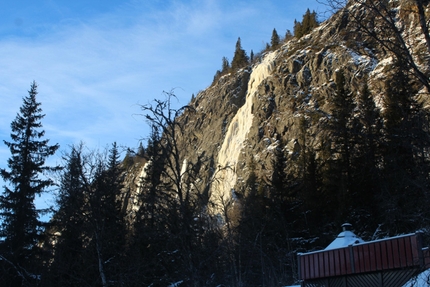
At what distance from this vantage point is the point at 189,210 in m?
16.9

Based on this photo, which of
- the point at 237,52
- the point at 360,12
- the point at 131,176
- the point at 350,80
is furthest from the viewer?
the point at 237,52

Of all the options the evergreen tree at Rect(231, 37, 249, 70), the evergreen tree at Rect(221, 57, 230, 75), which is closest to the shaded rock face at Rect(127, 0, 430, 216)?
the evergreen tree at Rect(231, 37, 249, 70)

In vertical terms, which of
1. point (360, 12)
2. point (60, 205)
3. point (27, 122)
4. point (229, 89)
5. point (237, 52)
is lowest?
point (60, 205)

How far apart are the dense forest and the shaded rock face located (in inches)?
515

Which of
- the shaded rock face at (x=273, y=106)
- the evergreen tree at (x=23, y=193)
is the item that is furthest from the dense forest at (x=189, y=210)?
the shaded rock face at (x=273, y=106)

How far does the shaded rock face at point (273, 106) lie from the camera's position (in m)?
51.4

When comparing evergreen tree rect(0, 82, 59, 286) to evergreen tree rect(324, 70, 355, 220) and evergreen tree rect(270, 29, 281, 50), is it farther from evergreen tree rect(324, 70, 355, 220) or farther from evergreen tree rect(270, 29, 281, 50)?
evergreen tree rect(270, 29, 281, 50)

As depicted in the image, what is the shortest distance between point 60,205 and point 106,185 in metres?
2.78

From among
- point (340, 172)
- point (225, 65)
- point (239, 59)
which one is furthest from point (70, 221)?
point (225, 65)

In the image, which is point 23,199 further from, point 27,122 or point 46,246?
point 27,122

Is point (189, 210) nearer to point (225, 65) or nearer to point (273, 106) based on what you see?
point (273, 106)

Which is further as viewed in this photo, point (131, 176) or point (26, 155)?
point (131, 176)

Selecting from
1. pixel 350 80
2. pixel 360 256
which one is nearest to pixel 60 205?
pixel 360 256

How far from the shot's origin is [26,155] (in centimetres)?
2577
